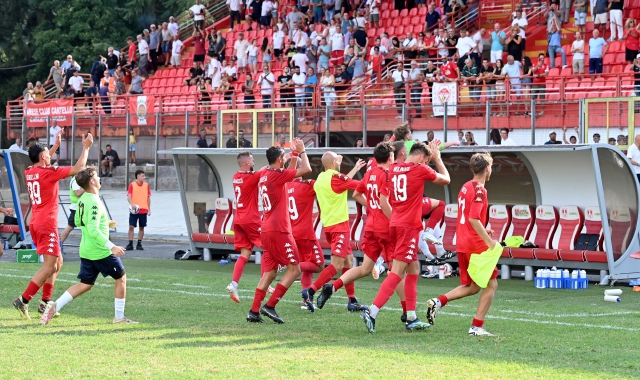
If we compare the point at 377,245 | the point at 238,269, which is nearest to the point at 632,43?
the point at 238,269

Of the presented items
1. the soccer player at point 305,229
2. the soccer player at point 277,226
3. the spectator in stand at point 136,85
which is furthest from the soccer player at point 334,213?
the spectator in stand at point 136,85

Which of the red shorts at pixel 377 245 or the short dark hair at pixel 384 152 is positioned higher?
the short dark hair at pixel 384 152

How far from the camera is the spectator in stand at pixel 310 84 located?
28895 mm

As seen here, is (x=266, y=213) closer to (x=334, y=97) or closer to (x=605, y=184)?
(x=605, y=184)

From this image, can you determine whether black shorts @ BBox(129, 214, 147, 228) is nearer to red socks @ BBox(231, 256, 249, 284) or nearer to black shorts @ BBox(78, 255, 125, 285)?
red socks @ BBox(231, 256, 249, 284)

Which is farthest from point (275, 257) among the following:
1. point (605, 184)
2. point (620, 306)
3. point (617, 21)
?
point (617, 21)

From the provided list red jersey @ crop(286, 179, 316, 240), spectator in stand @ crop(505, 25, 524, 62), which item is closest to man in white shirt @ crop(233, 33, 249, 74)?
spectator in stand @ crop(505, 25, 524, 62)

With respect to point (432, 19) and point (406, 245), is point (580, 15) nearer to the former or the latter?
point (432, 19)

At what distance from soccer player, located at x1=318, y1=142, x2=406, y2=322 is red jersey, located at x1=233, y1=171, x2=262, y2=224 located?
1.61m

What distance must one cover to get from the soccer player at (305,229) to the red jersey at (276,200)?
991mm

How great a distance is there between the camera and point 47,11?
49.8 meters

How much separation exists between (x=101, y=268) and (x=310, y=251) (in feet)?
8.65

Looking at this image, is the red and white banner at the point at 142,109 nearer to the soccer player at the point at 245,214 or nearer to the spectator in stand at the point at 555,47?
the spectator in stand at the point at 555,47

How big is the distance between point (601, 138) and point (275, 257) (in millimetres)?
13217
